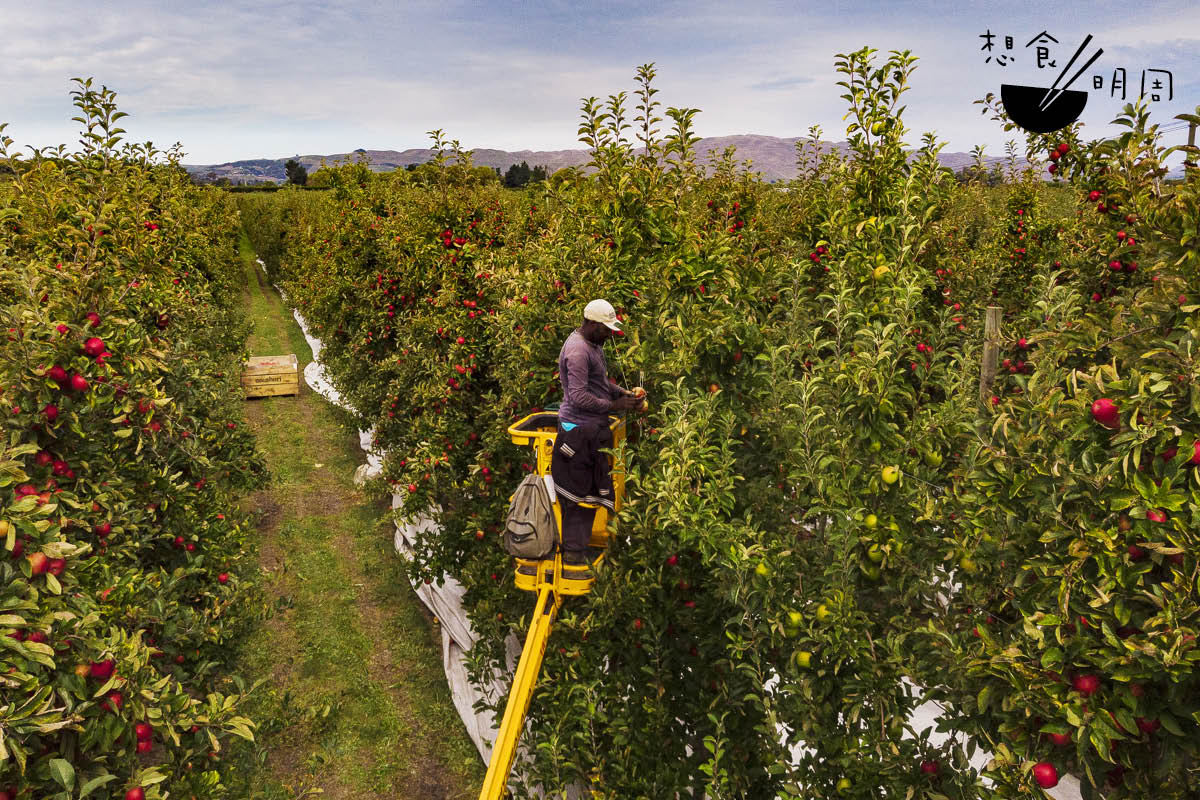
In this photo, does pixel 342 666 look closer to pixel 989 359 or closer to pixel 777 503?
pixel 777 503

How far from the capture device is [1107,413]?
→ 198cm

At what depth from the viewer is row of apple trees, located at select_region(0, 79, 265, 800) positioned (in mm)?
2371

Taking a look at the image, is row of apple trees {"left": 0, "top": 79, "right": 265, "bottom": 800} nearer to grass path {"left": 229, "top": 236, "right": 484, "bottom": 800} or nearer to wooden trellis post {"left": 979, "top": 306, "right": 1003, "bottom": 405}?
grass path {"left": 229, "top": 236, "right": 484, "bottom": 800}

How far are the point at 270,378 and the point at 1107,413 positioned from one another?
20044 mm

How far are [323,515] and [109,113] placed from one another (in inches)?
343

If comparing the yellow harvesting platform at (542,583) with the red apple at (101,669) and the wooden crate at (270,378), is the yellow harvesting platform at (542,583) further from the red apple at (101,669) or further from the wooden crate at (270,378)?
the wooden crate at (270,378)

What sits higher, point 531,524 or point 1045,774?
point 531,524

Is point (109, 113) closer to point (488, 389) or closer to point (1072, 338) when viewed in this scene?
point (488, 389)

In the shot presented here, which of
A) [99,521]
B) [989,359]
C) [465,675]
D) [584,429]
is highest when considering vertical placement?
[989,359]

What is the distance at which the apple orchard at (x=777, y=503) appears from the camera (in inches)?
79.0

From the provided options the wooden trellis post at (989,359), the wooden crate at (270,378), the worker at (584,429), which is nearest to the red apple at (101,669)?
the worker at (584,429)

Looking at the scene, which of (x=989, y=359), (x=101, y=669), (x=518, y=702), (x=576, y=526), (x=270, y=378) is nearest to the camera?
(x=101, y=669)

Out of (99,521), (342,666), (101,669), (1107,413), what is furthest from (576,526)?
(342,666)

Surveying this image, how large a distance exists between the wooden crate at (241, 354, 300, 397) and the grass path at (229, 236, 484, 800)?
566 cm
